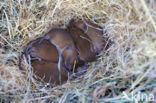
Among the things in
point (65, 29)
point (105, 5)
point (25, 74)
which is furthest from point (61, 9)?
point (25, 74)

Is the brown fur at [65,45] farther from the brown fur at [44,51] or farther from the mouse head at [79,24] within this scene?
the mouse head at [79,24]

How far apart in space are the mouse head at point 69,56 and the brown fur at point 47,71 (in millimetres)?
68

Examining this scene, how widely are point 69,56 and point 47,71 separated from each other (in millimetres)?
278

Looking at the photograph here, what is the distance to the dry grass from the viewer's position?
1.69 metres

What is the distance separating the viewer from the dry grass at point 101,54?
1688mm

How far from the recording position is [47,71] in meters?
1.98

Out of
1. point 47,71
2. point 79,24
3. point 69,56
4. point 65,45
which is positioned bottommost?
point 47,71

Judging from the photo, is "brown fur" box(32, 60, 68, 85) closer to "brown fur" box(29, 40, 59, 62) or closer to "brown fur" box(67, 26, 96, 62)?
"brown fur" box(29, 40, 59, 62)

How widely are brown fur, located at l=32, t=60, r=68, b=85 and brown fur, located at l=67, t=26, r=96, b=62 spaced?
260 mm

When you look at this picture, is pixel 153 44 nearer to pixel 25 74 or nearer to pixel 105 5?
pixel 105 5

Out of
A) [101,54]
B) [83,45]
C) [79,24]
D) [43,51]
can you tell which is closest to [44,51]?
[43,51]

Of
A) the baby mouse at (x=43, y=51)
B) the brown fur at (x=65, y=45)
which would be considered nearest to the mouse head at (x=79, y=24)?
the brown fur at (x=65, y=45)

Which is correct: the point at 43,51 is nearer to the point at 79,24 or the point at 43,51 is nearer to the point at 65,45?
the point at 65,45

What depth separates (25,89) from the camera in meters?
1.99
